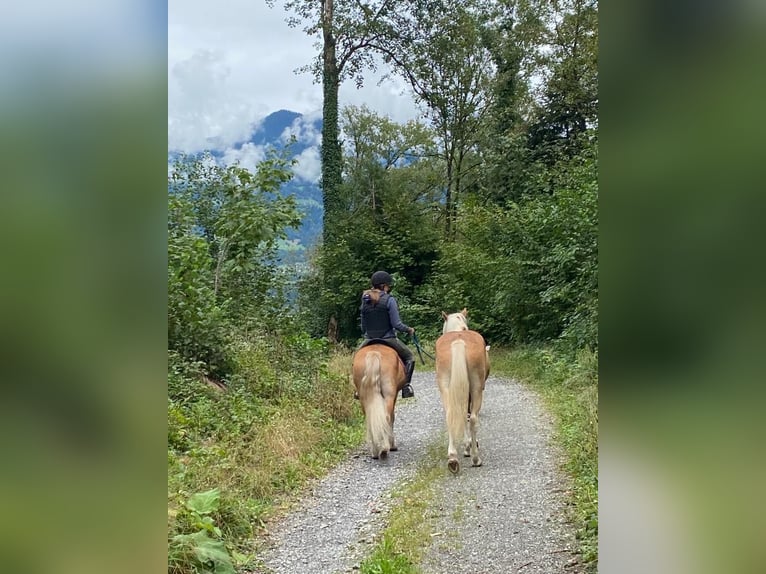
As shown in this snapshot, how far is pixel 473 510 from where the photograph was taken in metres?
3.41

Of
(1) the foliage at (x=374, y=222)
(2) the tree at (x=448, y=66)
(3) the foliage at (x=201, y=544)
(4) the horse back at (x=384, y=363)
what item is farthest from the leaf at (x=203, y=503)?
(2) the tree at (x=448, y=66)

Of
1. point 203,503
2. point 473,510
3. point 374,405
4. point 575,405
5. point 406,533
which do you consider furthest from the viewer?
point 374,405

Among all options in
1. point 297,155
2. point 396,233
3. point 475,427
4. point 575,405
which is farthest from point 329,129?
point 575,405

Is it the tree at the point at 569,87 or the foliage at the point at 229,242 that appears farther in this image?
the foliage at the point at 229,242

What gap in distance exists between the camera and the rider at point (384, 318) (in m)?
4.85

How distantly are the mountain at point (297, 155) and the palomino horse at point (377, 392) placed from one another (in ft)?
5.28

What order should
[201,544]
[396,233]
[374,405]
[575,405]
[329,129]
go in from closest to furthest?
[201,544] → [575,405] → [374,405] → [396,233] → [329,129]

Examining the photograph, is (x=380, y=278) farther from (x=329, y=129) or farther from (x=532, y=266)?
(x=329, y=129)

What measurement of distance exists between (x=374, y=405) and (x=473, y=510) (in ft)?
5.45

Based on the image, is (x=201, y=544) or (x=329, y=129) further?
(x=329, y=129)

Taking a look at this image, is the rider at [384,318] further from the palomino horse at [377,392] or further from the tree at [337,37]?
the tree at [337,37]

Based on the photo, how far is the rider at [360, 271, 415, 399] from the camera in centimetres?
485
